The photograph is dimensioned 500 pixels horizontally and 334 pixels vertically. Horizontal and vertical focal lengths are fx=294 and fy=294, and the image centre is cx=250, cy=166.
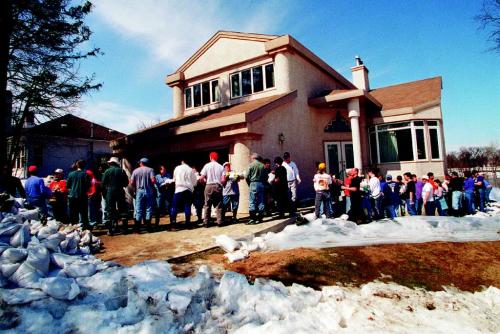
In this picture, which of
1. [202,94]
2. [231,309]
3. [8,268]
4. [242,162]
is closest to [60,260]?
[8,268]

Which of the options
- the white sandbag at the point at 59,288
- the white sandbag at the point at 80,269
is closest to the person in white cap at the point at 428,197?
the white sandbag at the point at 80,269

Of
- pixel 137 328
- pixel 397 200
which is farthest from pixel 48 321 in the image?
pixel 397 200

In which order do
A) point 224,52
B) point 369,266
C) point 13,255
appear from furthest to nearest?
point 224,52 < point 369,266 < point 13,255

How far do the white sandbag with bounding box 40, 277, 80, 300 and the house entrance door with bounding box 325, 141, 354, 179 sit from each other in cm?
1155

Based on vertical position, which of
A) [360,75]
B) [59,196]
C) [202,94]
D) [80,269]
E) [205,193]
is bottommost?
[80,269]

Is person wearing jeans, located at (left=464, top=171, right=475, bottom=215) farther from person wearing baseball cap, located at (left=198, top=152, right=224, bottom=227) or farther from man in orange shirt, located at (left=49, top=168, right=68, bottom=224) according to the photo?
man in orange shirt, located at (left=49, top=168, right=68, bottom=224)

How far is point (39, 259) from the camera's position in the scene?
11.1 feet

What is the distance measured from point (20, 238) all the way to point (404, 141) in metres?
13.9

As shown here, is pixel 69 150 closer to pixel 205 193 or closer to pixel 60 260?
pixel 205 193

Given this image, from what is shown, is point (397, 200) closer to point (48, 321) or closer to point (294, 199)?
point (294, 199)

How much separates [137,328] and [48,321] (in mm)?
747

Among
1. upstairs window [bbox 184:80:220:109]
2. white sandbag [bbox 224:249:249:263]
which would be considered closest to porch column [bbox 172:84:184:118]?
upstairs window [bbox 184:80:220:109]

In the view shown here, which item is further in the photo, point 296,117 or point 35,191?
point 296,117

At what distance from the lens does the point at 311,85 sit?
44.5 feet
